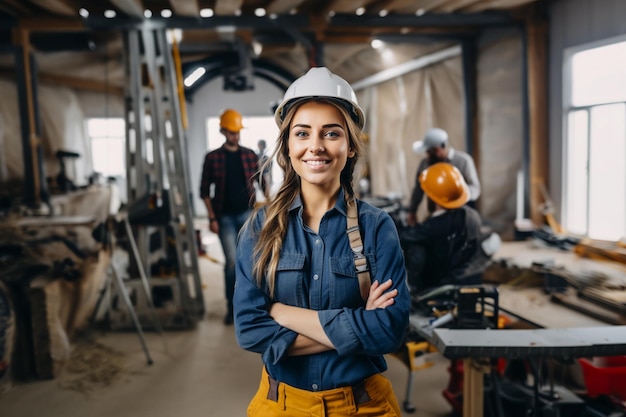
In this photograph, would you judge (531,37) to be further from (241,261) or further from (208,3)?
(241,261)

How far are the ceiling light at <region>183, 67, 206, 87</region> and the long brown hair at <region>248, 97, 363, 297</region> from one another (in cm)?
920

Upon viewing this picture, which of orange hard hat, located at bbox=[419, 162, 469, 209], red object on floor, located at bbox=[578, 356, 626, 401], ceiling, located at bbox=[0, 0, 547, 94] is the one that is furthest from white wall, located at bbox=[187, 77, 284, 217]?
red object on floor, located at bbox=[578, 356, 626, 401]

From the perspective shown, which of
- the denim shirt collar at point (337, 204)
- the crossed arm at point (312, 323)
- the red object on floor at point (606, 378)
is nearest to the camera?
the crossed arm at point (312, 323)

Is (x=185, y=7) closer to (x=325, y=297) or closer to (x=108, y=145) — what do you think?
(x=325, y=297)

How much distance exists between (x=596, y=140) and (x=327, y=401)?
16.1ft

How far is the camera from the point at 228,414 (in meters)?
→ 3.26

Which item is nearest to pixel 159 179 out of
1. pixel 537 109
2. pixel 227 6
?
pixel 227 6

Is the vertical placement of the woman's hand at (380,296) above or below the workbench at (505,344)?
above

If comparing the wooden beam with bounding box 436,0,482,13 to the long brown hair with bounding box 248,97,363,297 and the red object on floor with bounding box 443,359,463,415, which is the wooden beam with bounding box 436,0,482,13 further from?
the long brown hair with bounding box 248,97,363,297

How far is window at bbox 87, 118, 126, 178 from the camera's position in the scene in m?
11.2

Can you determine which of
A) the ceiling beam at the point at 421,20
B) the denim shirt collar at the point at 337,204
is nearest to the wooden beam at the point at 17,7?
the ceiling beam at the point at 421,20

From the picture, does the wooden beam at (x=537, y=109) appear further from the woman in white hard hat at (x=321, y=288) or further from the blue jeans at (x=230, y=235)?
the woman in white hard hat at (x=321, y=288)

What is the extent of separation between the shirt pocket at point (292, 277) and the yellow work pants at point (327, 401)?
0.25m

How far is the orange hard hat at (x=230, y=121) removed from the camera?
15.6ft
